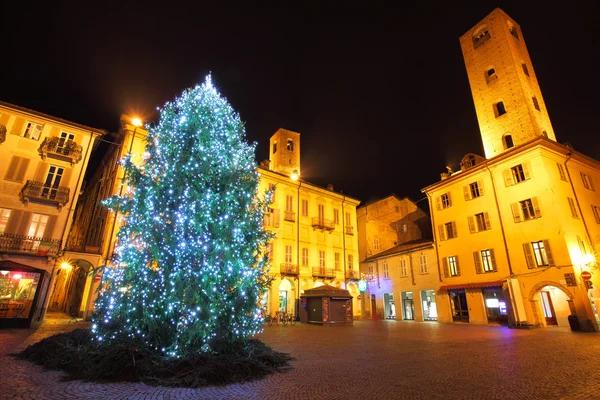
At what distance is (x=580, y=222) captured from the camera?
2019cm

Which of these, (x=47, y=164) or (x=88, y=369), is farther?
(x=47, y=164)

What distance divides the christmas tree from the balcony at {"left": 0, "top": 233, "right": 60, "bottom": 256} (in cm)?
1419

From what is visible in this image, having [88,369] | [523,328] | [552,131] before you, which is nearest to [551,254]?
[523,328]

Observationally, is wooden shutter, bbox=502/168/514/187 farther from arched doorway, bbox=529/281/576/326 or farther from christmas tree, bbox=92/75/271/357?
christmas tree, bbox=92/75/271/357

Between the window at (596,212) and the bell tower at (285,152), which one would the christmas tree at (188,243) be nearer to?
the window at (596,212)

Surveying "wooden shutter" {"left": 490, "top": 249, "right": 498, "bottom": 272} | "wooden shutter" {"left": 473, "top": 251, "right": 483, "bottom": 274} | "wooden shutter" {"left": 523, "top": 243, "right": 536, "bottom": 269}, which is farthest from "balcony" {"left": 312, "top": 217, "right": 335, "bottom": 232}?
"wooden shutter" {"left": 523, "top": 243, "right": 536, "bottom": 269}

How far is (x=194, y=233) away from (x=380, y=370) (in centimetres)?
549

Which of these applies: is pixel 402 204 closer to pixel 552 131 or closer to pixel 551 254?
pixel 552 131

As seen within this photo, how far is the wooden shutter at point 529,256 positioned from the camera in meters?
20.1

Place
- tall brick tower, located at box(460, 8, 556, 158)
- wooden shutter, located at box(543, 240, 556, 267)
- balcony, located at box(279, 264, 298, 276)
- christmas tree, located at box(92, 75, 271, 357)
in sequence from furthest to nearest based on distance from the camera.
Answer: balcony, located at box(279, 264, 298, 276) < tall brick tower, located at box(460, 8, 556, 158) < wooden shutter, located at box(543, 240, 556, 267) < christmas tree, located at box(92, 75, 271, 357)

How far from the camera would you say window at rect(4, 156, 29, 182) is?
1872 cm

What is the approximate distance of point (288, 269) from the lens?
2734 centimetres

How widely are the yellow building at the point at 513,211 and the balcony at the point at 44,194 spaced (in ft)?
94.8

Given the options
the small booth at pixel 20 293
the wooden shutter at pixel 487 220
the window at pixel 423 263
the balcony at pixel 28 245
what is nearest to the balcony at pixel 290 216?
the window at pixel 423 263
